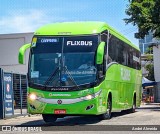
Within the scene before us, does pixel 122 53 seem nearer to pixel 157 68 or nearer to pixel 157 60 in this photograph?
pixel 157 60

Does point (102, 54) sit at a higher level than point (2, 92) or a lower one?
higher

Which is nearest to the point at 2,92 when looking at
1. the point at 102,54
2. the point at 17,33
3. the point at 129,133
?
the point at 102,54

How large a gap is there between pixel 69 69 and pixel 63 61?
0.39m

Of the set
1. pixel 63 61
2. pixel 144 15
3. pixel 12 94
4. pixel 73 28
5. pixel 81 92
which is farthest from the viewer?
pixel 144 15

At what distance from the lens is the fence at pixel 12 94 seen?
20.0 m

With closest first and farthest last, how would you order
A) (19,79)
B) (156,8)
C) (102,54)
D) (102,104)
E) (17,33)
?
(102,54), (102,104), (19,79), (156,8), (17,33)

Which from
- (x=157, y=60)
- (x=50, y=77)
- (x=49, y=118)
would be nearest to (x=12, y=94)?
(x=49, y=118)

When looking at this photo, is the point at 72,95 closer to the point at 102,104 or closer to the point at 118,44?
the point at 102,104

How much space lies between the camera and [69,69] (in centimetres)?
1462

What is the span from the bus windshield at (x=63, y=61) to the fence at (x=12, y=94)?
5.37 m

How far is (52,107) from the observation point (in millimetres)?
14555


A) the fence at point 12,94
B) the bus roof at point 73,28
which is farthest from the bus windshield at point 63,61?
the fence at point 12,94

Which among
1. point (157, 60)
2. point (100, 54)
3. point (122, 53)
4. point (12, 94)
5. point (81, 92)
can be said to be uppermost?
point (157, 60)

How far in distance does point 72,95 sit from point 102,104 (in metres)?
1.45
